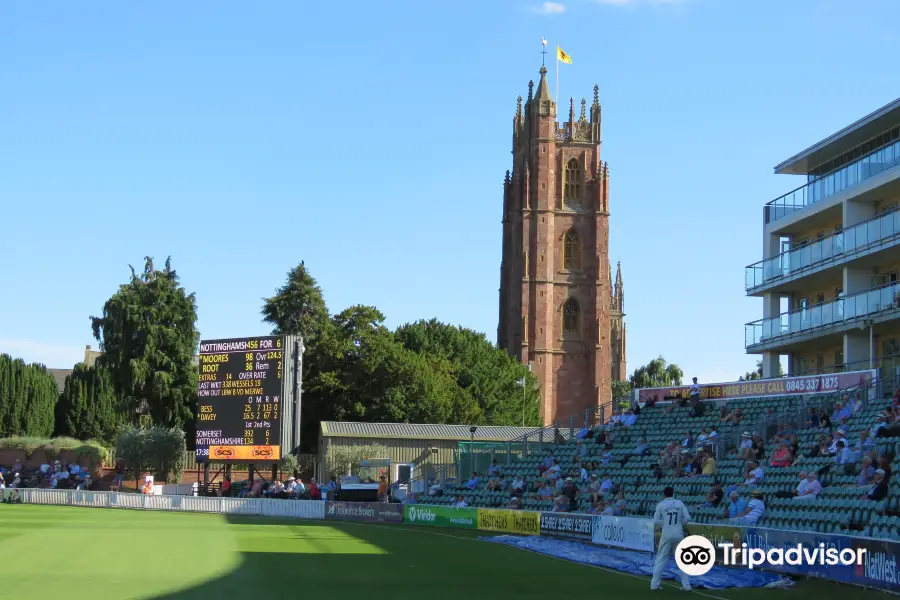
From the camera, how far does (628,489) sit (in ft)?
109

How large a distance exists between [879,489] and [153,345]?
6755cm

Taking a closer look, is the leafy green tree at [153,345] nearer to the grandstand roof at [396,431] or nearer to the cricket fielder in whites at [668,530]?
the grandstand roof at [396,431]

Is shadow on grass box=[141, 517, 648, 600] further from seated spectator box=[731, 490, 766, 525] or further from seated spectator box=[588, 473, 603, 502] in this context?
seated spectator box=[588, 473, 603, 502]

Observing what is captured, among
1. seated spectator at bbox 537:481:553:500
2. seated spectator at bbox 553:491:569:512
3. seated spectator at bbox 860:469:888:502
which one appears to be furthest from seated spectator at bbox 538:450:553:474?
seated spectator at bbox 860:469:888:502

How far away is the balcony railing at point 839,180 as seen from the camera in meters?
36.6

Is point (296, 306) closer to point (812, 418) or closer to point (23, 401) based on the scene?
point (23, 401)

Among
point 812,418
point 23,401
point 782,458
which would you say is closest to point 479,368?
point 23,401

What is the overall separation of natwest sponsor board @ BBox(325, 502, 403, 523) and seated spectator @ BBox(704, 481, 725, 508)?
14948 millimetres

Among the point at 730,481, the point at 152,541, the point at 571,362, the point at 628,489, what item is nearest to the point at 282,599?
the point at 152,541

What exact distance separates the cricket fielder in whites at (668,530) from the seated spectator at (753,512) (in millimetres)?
5611

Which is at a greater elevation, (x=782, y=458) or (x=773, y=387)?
(x=773, y=387)

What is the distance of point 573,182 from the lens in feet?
407

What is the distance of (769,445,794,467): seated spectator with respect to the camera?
2786 centimetres

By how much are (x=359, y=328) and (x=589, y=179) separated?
1714 inches
